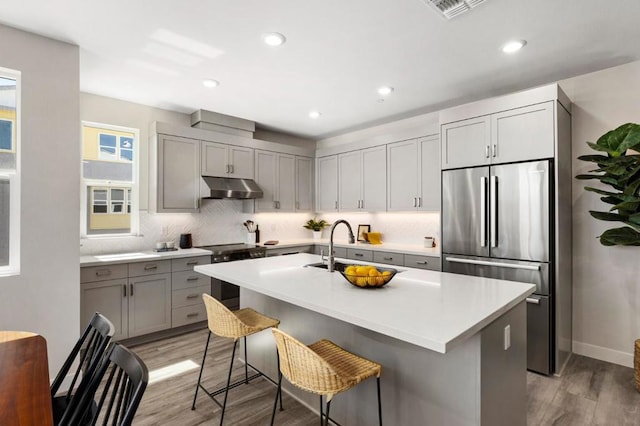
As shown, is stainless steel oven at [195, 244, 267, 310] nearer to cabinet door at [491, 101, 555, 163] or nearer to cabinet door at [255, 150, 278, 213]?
cabinet door at [255, 150, 278, 213]

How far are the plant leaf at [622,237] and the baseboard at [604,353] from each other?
1.04 metres

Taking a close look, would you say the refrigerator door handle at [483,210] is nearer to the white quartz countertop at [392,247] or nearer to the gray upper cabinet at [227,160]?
the white quartz countertop at [392,247]

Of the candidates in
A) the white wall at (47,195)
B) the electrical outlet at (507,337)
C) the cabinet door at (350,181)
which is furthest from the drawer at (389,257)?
the white wall at (47,195)

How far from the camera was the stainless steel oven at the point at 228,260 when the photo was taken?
4129 mm

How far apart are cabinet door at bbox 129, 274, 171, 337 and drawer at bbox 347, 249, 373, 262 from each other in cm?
237

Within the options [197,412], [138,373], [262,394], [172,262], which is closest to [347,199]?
[172,262]

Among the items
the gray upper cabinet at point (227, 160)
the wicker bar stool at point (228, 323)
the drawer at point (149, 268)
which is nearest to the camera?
the wicker bar stool at point (228, 323)

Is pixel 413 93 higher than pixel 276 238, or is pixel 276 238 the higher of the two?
pixel 413 93

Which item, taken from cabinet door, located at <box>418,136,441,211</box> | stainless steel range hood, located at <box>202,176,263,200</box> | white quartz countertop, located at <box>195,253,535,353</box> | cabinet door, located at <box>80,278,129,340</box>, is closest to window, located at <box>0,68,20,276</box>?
cabinet door, located at <box>80,278,129,340</box>

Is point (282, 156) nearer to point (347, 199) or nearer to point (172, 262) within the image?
point (347, 199)

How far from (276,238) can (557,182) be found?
3911mm

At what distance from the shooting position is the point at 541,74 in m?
3.22

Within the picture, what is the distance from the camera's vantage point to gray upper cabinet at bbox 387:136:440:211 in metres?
4.17

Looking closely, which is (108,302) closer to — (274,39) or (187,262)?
(187,262)
